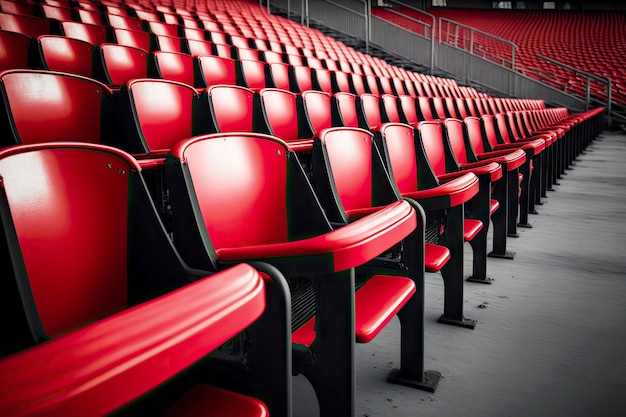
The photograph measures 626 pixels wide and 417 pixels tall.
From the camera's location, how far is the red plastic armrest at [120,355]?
157 millimetres

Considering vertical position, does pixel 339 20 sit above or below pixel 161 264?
above

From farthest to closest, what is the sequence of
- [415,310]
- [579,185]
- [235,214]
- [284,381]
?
[579,185], [415,310], [235,214], [284,381]

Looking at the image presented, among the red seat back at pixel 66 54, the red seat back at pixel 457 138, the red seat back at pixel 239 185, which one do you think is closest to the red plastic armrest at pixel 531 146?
the red seat back at pixel 457 138

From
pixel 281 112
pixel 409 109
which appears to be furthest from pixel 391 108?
pixel 281 112

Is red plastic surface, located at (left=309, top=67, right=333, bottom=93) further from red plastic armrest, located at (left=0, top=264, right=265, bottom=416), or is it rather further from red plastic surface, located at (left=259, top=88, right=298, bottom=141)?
red plastic armrest, located at (left=0, top=264, right=265, bottom=416)

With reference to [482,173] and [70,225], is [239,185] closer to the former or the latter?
[70,225]

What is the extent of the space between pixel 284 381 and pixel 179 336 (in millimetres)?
145

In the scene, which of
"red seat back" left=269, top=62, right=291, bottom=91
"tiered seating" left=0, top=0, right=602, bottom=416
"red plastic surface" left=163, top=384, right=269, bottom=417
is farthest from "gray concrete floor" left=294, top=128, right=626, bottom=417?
"red seat back" left=269, top=62, right=291, bottom=91

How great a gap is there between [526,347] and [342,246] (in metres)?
0.44

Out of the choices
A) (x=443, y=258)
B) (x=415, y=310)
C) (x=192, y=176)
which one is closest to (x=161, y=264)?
(x=192, y=176)

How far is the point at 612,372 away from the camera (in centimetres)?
61

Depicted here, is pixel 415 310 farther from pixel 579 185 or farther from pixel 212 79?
pixel 579 185

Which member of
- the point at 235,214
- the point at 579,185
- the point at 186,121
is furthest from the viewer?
the point at 579,185

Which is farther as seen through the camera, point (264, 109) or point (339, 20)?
point (339, 20)
